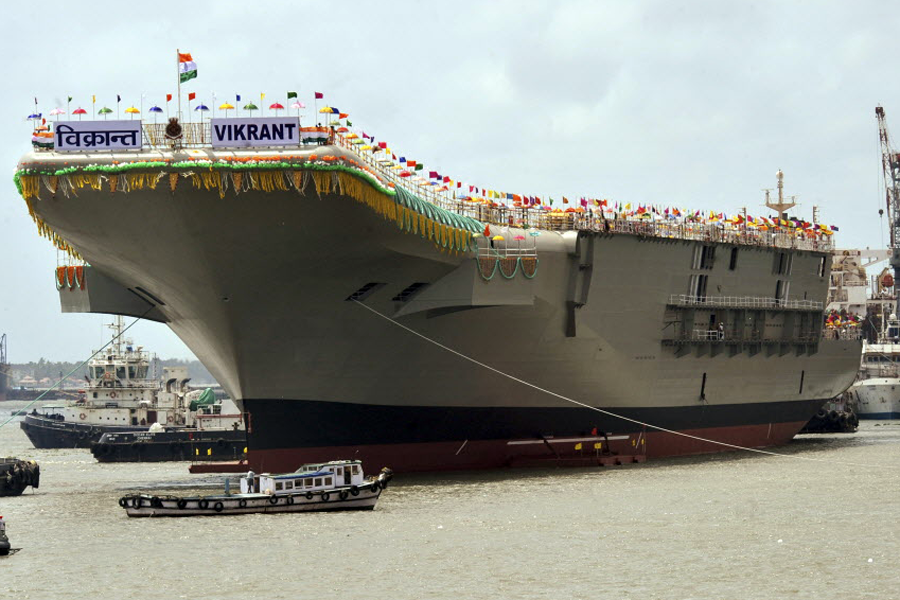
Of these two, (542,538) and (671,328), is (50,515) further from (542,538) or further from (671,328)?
(671,328)

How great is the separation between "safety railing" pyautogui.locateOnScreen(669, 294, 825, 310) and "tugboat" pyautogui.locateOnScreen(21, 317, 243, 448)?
3154cm

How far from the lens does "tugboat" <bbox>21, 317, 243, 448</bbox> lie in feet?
242

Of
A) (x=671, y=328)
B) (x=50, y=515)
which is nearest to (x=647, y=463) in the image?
(x=671, y=328)

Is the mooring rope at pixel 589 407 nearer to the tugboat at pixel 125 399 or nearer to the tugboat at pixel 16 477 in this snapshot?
the tugboat at pixel 16 477

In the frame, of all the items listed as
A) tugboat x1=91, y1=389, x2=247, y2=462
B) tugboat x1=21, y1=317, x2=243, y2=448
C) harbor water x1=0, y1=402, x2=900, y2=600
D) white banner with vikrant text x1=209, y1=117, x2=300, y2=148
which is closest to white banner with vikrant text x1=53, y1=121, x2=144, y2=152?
white banner with vikrant text x1=209, y1=117, x2=300, y2=148

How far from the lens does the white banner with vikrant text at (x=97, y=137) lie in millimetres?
34500

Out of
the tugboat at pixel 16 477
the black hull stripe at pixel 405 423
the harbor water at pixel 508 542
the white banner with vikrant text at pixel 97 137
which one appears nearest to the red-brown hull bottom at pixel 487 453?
the black hull stripe at pixel 405 423

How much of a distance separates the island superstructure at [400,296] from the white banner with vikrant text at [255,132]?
100 millimetres

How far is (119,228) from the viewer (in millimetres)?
35562

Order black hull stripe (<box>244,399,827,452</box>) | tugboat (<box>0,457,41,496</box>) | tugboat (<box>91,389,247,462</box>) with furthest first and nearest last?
tugboat (<box>91,389,247,462</box>)
tugboat (<box>0,457,41,496</box>)
black hull stripe (<box>244,399,827,452</box>)

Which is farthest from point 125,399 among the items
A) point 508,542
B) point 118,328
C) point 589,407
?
point 508,542

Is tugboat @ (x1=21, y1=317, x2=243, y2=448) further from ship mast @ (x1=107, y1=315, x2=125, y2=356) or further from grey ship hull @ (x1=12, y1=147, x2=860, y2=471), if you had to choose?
grey ship hull @ (x1=12, y1=147, x2=860, y2=471)

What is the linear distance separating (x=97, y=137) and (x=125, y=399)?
4201 cm

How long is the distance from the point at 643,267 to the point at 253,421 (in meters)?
14.3
